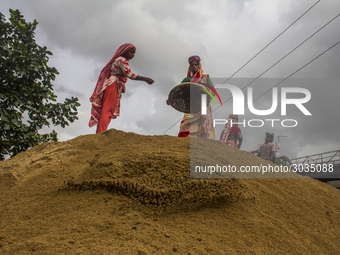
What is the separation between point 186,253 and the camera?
144cm

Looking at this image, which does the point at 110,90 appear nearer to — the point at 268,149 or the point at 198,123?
the point at 198,123

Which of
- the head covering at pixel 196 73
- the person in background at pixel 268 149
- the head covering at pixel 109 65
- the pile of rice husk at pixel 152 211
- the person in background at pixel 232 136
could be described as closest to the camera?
the pile of rice husk at pixel 152 211

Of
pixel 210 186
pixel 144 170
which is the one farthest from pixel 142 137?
pixel 210 186

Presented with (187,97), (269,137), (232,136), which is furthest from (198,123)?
(269,137)

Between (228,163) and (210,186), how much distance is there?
667mm

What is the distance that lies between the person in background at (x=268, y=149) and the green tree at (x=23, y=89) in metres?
6.02

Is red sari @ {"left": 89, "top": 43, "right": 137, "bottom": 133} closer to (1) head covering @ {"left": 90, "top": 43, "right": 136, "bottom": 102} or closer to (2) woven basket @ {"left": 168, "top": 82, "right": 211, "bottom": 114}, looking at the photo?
(1) head covering @ {"left": 90, "top": 43, "right": 136, "bottom": 102}

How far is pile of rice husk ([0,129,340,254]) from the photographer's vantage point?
1.54 meters

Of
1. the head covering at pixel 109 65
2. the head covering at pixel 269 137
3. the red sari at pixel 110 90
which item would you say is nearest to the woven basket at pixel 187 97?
the red sari at pixel 110 90

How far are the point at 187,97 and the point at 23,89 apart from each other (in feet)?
9.95

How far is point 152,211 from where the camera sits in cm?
187

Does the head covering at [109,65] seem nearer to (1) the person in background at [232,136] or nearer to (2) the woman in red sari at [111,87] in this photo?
(2) the woman in red sari at [111,87]

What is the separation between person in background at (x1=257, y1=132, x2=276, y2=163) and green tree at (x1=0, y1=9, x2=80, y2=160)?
6017 mm

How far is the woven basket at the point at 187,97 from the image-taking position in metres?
4.24
